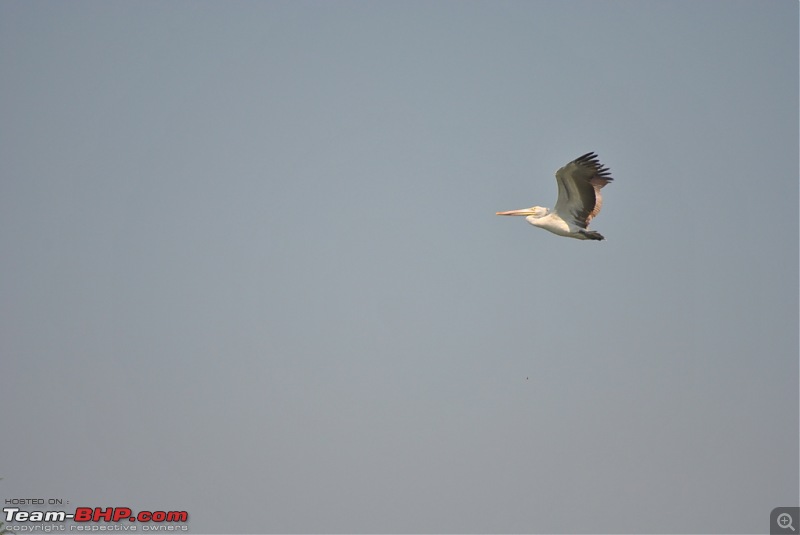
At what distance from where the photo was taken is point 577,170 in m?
34.4

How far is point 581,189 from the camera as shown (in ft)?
114

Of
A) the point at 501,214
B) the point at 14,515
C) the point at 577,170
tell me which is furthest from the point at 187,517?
the point at 577,170

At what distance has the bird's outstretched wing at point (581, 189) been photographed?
34344 millimetres

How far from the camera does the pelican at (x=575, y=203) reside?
3441 cm

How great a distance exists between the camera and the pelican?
34406mm

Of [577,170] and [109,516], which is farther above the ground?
[577,170]

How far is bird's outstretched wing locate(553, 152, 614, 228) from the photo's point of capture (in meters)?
34.3

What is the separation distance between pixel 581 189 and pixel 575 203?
61cm

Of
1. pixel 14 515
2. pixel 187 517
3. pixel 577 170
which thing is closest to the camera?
pixel 577 170

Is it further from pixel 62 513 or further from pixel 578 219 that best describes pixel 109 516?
pixel 578 219

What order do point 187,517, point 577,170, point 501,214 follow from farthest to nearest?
1. point 187,517
2. point 501,214
3. point 577,170

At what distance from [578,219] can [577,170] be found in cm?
166

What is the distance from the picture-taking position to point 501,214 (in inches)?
1454

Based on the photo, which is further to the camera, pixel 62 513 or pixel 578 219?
pixel 62 513
